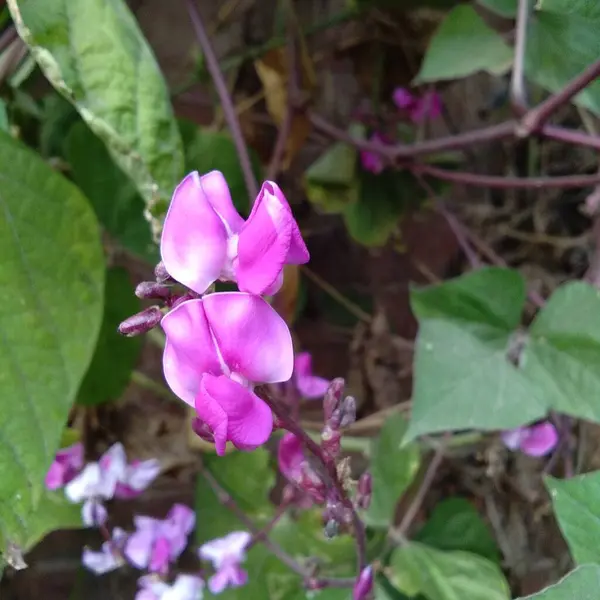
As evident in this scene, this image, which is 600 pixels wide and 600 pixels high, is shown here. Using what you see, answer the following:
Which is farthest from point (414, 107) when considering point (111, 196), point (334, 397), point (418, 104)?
point (334, 397)

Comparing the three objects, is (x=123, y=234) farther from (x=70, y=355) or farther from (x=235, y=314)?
(x=235, y=314)

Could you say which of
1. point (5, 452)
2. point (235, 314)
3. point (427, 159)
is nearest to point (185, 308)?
point (235, 314)

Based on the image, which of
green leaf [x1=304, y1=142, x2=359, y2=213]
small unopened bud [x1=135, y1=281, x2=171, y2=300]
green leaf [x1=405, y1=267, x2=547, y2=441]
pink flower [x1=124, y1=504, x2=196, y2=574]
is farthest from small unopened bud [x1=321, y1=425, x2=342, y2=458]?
green leaf [x1=304, y1=142, x2=359, y2=213]

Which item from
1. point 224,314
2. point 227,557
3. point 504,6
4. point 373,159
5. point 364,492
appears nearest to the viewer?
point 224,314

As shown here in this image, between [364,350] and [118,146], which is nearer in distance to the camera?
[118,146]

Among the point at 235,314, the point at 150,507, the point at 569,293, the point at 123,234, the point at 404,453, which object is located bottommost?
the point at 150,507

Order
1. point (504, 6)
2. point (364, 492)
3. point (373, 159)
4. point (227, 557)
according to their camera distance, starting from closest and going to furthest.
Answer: point (364, 492) < point (227, 557) < point (504, 6) < point (373, 159)

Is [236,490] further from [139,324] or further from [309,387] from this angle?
[139,324]
